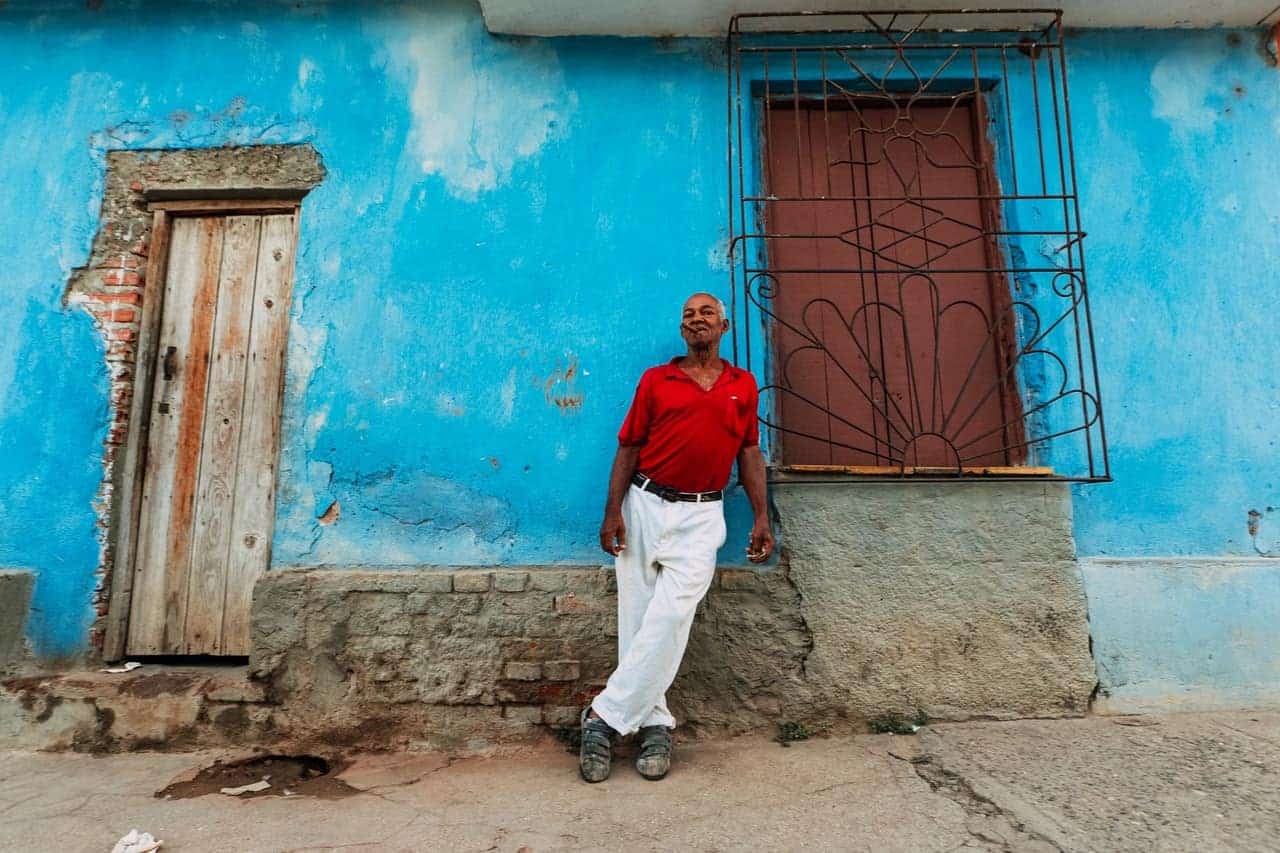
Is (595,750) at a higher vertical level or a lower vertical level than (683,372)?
lower

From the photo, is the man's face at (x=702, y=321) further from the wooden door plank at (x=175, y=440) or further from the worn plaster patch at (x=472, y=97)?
the wooden door plank at (x=175, y=440)

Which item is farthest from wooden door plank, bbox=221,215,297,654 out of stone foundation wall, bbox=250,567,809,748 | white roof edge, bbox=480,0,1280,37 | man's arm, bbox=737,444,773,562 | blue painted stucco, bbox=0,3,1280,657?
man's arm, bbox=737,444,773,562

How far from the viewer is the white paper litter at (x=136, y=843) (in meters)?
2.16

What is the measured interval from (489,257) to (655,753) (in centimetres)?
218

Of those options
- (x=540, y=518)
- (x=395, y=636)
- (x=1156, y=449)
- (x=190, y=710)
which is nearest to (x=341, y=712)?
(x=395, y=636)

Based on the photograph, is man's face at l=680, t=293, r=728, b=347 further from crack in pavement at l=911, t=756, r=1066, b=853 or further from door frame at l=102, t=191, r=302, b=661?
door frame at l=102, t=191, r=302, b=661

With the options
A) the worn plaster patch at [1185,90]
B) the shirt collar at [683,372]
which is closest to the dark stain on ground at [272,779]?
the shirt collar at [683,372]

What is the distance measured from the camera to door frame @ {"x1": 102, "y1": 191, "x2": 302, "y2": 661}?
3.25 metres

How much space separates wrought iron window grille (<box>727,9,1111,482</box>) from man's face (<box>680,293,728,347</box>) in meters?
0.46

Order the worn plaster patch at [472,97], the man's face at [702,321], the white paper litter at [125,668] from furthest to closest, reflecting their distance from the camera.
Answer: the worn plaster patch at [472,97] → the white paper litter at [125,668] → the man's face at [702,321]

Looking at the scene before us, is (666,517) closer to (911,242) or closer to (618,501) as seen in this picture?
(618,501)

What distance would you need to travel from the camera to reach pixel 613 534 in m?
A: 2.70

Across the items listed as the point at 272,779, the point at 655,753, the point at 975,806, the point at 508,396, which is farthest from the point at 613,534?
the point at 272,779

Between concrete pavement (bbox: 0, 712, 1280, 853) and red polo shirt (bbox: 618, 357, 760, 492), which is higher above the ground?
red polo shirt (bbox: 618, 357, 760, 492)
